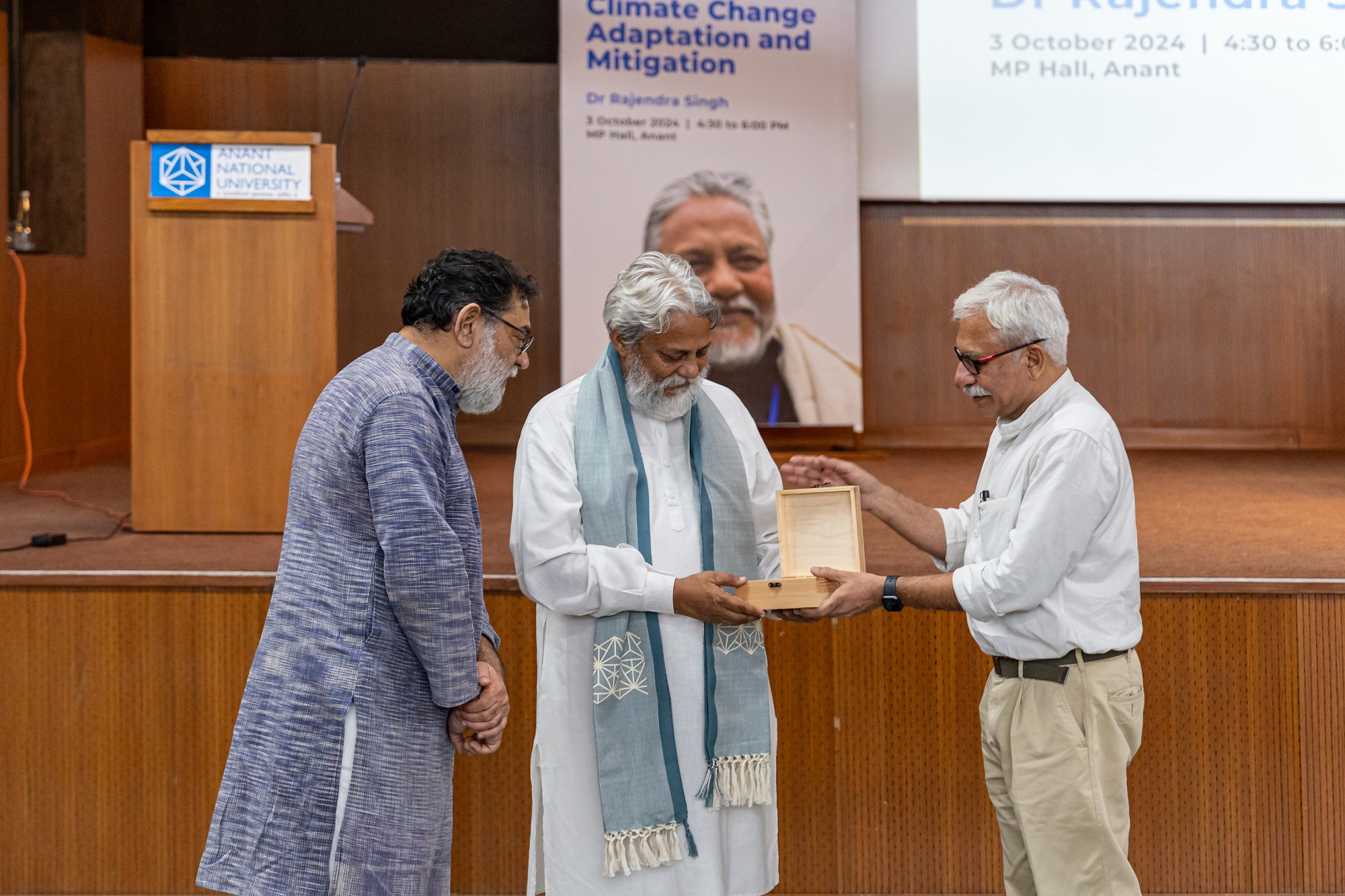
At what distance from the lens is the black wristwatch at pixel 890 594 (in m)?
2.01

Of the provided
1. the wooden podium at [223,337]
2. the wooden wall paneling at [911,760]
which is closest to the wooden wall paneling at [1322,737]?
the wooden wall paneling at [911,760]

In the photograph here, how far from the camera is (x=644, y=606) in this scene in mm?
1867

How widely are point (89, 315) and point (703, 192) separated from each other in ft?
9.81

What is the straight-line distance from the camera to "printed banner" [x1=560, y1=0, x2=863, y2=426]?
5.81m

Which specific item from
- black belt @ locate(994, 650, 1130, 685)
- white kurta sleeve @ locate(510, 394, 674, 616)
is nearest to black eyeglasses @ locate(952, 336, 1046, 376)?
black belt @ locate(994, 650, 1130, 685)

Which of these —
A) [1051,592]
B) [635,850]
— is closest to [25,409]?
[635,850]

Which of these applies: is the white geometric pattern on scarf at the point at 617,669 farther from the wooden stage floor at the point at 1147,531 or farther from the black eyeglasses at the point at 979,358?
the wooden stage floor at the point at 1147,531

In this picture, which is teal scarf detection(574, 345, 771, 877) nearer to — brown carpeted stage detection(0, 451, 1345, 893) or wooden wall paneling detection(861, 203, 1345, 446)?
brown carpeted stage detection(0, 451, 1345, 893)

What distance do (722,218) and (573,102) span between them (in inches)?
35.9

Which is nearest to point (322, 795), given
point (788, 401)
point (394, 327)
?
point (788, 401)

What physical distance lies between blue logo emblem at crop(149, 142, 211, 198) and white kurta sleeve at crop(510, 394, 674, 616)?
197cm

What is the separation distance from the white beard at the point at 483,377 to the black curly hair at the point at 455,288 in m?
0.05

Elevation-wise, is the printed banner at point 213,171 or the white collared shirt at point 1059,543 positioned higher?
the printed banner at point 213,171

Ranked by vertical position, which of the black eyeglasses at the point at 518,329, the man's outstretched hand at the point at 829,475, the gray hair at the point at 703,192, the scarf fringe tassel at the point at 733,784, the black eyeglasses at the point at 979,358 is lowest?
the scarf fringe tassel at the point at 733,784
